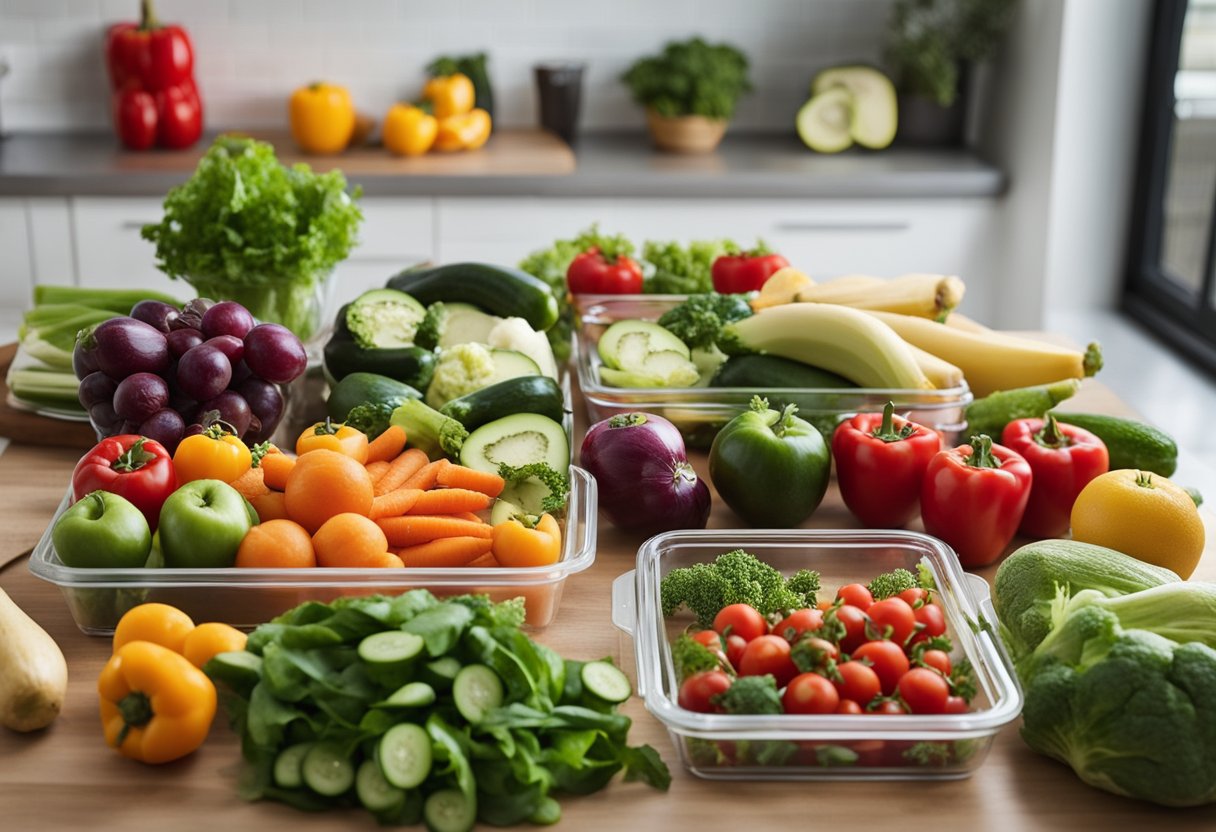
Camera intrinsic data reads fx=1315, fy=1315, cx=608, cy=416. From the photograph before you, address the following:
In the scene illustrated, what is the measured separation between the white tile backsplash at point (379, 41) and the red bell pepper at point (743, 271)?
7.16 ft

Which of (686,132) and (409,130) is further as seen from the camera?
(686,132)

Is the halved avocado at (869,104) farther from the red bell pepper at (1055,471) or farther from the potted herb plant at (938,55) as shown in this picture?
the red bell pepper at (1055,471)

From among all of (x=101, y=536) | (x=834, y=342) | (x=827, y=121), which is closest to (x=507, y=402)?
(x=834, y=342)

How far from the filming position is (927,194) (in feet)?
13.0

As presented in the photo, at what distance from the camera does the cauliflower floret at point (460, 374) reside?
1971 mm

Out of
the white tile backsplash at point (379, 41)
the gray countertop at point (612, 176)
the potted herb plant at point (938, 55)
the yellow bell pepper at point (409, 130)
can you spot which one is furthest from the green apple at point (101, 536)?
the potted herb plant at point (938, 55)

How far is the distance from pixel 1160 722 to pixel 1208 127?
3145 millimetres

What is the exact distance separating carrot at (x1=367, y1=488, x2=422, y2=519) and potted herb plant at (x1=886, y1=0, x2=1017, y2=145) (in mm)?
3154

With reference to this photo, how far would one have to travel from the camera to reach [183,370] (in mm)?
1776

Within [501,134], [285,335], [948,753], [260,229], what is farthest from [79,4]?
[948,753]

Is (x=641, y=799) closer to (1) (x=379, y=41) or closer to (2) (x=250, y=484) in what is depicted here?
(2) (x=250, y=484)

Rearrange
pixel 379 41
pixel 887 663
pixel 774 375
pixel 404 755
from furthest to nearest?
pixel 379 41
pixel 774 375
pixel 887 663
pixel 404 755

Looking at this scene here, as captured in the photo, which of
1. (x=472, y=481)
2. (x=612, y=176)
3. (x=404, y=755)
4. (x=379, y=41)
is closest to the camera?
(x=404, y=755)

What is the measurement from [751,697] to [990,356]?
106cm
